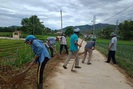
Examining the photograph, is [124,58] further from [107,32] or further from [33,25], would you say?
[33,25]

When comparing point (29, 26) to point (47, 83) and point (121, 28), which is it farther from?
point (47, 83)

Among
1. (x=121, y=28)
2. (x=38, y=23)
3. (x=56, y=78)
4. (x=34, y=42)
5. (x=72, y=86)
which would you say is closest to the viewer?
(x=34, y=42)

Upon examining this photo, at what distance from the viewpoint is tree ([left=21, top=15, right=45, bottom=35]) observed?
72.6 metres

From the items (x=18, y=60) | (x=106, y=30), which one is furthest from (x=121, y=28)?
(x=18, y=60)

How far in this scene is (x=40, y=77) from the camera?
492 cm

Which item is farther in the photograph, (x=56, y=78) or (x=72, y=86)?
(x=56, y=78)

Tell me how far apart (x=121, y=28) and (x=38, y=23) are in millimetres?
34191

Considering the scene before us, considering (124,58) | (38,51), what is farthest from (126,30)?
(38,51)

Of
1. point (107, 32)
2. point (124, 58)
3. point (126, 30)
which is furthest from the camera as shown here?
point (107, 32)

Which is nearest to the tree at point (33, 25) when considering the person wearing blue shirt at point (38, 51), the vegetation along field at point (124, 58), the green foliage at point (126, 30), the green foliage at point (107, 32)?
the green foliage at point (107, 32)

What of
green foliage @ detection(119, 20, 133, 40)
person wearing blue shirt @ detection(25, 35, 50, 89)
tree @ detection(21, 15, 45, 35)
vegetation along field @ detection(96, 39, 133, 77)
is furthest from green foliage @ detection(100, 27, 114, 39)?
person wearing blue shirt @ detection(25, 35, 50, 89)

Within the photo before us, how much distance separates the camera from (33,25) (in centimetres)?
7300

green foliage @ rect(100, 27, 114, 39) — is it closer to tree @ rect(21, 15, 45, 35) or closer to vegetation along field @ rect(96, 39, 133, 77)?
tree @ rect(21, 15, 45, 35)

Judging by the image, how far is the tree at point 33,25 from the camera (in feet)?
238
